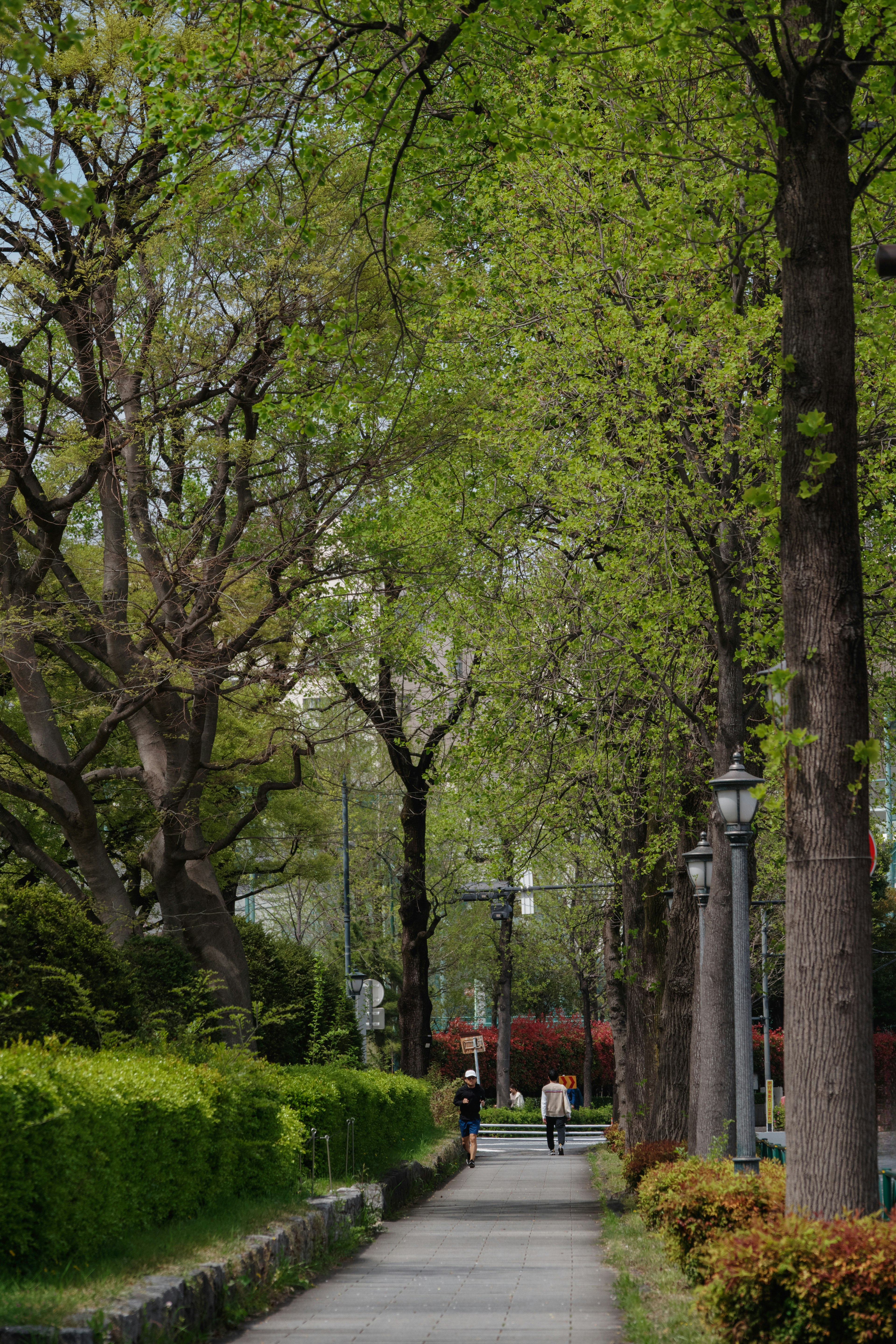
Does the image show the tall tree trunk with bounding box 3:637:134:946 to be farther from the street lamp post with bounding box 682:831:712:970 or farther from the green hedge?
the street lamp post with bounding box 682:831:712:970

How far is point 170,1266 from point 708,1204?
3.45 m

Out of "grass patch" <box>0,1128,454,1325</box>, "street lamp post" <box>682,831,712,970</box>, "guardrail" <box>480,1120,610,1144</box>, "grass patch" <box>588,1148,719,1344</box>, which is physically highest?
"street lamp post" <box>682,831,712,970</box>

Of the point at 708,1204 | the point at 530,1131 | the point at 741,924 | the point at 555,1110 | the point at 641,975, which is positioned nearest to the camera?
the point at 708,1204

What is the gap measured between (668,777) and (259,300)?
7.59 metres

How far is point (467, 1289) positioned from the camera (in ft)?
37.8

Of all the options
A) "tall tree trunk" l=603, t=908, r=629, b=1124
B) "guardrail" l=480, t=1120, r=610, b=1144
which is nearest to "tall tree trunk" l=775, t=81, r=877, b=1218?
"tall tree trunk" l=603, t=908, r=629, b=1124

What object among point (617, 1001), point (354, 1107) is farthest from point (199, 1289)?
point (617, 1001)

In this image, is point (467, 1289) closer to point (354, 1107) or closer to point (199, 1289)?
point (199, 1289)

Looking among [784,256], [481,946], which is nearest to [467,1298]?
[784,256]

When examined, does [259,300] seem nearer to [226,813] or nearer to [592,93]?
[592,93]

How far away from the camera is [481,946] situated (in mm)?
53938

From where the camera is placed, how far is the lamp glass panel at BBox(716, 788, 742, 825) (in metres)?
12.6

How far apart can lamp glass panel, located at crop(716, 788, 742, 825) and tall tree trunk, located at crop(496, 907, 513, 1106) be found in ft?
127

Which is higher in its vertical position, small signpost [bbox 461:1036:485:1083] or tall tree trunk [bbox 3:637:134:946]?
tall tree trunk [bbox 3:637:134:946]
